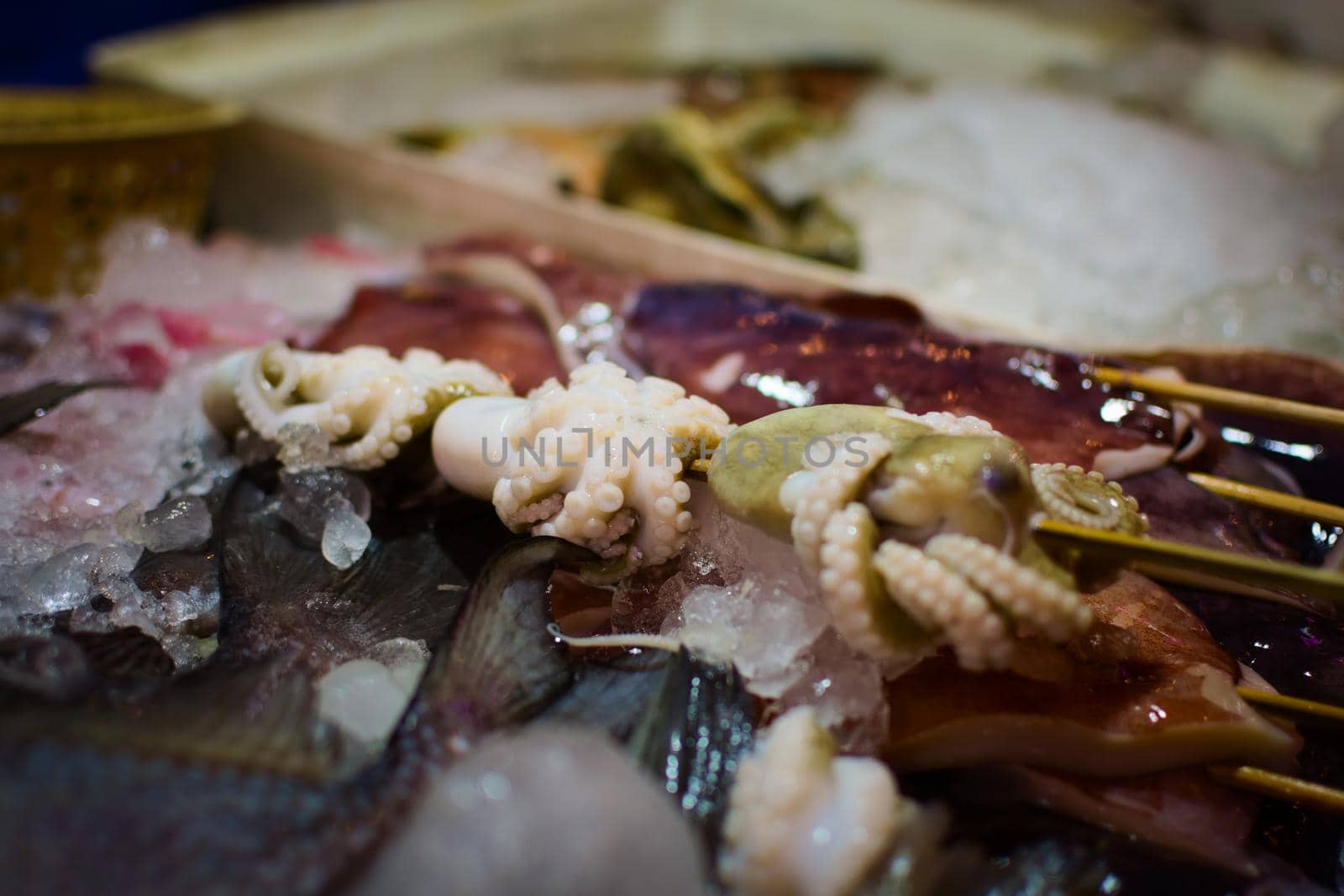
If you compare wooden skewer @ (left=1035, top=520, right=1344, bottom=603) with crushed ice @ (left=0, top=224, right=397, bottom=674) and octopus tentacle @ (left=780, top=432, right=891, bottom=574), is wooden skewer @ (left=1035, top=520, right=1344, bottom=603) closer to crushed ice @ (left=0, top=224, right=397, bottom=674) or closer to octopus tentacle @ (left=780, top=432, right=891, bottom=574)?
octopus tentacle @ (left=780, top=432, right=891, bottom=574)

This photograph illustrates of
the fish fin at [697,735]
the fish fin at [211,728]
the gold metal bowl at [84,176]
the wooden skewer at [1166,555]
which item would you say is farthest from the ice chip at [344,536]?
the gold metal bowl at [84,176]

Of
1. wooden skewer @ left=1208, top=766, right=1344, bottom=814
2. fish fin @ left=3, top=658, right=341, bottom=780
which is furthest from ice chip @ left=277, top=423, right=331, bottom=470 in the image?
wooden skewer @ left=1208, top=766, right=1344, bottom=814

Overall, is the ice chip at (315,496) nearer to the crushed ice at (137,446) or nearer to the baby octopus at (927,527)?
the crushed ice at (137,446)

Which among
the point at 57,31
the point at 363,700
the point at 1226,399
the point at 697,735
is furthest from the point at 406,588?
the point at 57,31

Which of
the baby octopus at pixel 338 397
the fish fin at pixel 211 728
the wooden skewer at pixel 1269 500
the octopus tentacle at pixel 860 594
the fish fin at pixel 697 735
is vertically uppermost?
the octopus tentacle at pixel 860 594

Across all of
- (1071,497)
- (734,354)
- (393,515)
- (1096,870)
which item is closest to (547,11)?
(734,354)
